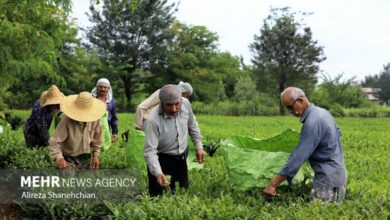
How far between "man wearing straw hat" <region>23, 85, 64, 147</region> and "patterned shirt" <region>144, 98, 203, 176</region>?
5.20 ft

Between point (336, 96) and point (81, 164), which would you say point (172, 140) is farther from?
point (336, 96)

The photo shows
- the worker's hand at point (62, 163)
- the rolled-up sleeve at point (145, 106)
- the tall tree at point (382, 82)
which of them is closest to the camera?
the worker's hand at point (62, 163)

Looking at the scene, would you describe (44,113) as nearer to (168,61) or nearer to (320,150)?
(320,150)

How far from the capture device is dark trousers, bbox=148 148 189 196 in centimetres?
466

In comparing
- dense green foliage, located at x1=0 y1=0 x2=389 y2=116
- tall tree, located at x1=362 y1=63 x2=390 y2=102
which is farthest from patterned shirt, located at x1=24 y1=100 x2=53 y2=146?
tall tree, located at x1=362 y1=63 x2=390 y2=102

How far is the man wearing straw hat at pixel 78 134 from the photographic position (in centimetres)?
493

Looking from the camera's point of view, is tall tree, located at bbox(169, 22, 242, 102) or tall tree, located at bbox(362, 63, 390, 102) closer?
tall tree, located at bbox(169, 22, 242, 102)

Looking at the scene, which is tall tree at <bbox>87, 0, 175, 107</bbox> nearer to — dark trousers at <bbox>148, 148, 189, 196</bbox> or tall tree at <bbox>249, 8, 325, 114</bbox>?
tall tree at <bbox>249, 8, 325, 114</bbox>

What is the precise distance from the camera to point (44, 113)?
18.8 ft

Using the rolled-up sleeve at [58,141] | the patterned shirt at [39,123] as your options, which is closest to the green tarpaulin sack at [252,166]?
the rolled-up sleeve at [58,141]

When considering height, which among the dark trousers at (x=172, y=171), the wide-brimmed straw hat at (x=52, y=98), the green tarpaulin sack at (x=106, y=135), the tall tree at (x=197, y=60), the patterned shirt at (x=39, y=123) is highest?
the tall tree at (x=197, y=60)

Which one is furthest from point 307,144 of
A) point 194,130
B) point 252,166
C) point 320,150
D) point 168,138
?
point 194,130

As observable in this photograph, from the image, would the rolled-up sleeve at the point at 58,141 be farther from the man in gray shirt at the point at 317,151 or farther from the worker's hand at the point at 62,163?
the man in gray shirt at the point at 317,151

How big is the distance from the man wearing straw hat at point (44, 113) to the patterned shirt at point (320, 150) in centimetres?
281
